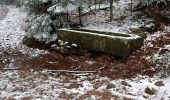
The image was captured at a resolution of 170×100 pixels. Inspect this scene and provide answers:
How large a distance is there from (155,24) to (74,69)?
248 inches

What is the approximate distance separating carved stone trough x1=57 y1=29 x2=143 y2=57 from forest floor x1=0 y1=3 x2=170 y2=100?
1.11 ft

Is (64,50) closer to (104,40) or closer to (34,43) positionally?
(104,40)

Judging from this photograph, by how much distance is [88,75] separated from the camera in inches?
493

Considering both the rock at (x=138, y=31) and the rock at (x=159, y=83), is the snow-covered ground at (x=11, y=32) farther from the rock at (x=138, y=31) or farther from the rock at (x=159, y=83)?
the rock at (x=159, y=83)

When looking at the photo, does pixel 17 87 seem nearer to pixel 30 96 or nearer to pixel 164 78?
pixel 30 96

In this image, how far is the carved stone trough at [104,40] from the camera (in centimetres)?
1348

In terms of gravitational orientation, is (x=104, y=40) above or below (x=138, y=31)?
below

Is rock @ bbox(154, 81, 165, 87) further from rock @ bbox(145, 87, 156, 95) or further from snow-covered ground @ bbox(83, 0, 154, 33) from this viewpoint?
snow-covered ground @ bbox(83, 0, 154, 33)

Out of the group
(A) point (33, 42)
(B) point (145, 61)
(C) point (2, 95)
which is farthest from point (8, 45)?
(B) point (145, 61)

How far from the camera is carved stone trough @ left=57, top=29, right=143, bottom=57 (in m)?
13.5

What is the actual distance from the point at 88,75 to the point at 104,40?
231cm

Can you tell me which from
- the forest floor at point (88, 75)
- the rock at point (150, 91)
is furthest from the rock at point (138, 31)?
the rock at point (150, 91)

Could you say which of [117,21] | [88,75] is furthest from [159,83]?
[117,21]

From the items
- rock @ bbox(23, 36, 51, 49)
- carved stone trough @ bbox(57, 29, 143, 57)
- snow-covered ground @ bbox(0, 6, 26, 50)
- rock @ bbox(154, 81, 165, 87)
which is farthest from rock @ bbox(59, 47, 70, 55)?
rock @ bbox(154, 81, 165, 87)
